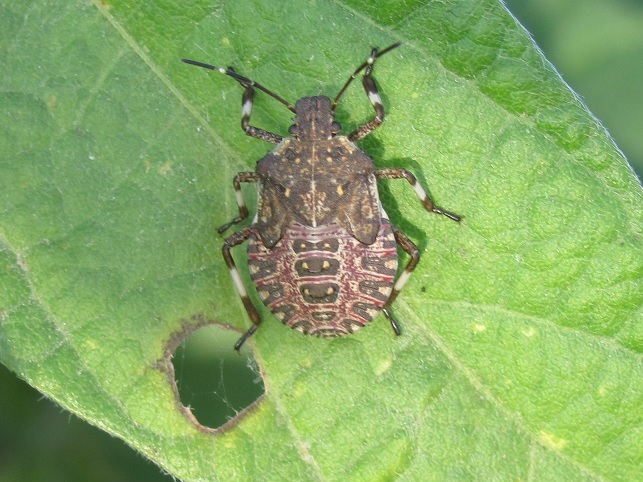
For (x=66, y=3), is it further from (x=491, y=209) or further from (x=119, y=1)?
(x=491, y=209)

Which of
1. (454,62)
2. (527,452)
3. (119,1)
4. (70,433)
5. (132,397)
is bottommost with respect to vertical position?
(70,433)

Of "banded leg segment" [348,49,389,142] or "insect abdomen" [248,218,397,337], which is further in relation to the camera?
"insect abdomen" [248,218,397,337]

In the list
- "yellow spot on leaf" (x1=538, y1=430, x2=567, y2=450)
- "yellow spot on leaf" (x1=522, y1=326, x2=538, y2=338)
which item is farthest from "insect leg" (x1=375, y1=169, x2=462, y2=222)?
"yellow spot on leaf" (x1=538, y1=430, x2=567, y2=450)

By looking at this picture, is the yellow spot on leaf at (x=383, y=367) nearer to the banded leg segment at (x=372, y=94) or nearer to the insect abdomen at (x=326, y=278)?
the insect abdomen at (x=326, y=278)

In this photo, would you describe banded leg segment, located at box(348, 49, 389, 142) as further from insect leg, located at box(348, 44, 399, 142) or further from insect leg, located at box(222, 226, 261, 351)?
insect leg, located at box(222, 226, 261, 351)

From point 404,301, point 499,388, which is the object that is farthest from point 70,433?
point 499,388

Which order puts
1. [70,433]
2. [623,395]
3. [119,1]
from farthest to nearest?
[70,433]
[119,1]
[623,395]

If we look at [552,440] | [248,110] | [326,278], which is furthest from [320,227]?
[552,440]
